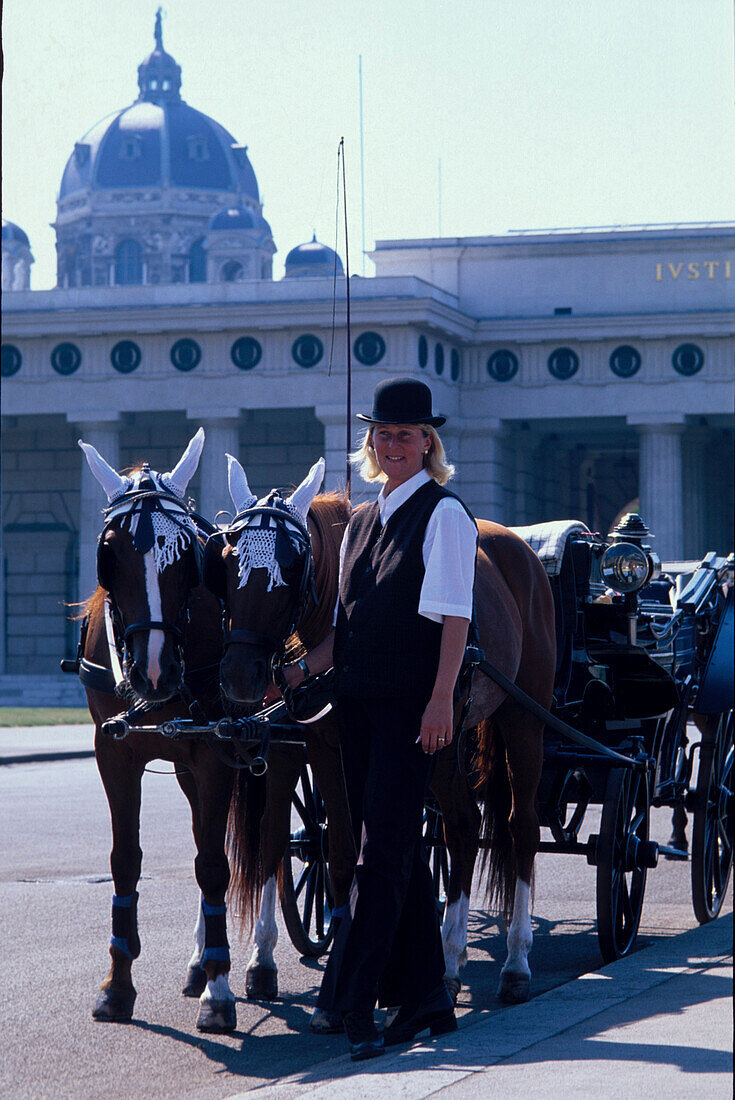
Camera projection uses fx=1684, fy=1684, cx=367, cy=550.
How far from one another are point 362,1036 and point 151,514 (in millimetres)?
1901

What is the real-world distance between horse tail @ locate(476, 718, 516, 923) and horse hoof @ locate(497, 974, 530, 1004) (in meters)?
0.49

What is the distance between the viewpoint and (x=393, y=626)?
5148mm

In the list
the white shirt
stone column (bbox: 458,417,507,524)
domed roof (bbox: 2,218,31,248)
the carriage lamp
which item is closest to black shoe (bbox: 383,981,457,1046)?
the white shirt

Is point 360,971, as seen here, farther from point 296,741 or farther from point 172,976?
point 172,976

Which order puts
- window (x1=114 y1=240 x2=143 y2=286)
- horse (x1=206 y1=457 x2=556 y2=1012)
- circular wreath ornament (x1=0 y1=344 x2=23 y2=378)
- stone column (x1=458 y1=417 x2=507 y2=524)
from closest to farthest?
horse (x1=206 y1=457 x2=556 y2=1012) → stone column (x1=458 y1=417 x2=507 y2=524) → circular wreath ornament (x1=0 y1=344 x2=23 y2=378) → window (x1=114 y1=240 x2=143 y2=286)

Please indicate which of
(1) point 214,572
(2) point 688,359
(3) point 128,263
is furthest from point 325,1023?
(3) point 128,263

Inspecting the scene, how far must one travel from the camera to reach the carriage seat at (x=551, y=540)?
7.99m

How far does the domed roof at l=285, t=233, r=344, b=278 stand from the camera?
5938cm

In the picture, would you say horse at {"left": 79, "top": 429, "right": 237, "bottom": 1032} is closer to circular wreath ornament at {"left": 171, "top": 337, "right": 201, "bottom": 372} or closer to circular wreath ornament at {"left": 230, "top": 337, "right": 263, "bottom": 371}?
circular wreath ornament at {"left": 230, "top": 337, "right": 263, "bottom": 371}

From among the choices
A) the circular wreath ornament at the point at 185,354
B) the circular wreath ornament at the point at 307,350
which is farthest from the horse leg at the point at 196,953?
the circular wreath ornament at the point at 185,354

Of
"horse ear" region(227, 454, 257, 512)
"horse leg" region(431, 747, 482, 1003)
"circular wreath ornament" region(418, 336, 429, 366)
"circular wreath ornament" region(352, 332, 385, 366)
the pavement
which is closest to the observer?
the pavement

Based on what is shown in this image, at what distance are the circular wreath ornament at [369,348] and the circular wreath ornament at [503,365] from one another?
13.8ft

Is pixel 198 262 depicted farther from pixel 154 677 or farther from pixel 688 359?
pixel 154 677

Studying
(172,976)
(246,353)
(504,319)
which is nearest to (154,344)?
(246,353)
